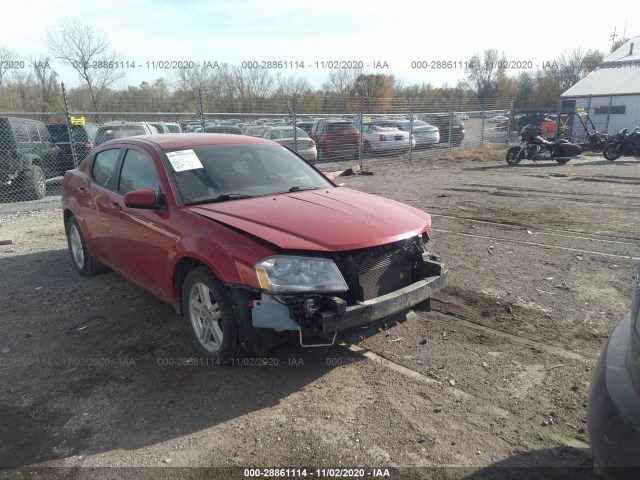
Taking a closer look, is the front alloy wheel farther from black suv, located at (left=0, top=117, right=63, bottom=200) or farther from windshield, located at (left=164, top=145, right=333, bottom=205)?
black suv, located at (left=0, top=117, right=63, bottom=200)

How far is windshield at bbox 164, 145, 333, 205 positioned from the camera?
402cm

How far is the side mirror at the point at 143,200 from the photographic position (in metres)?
3.80

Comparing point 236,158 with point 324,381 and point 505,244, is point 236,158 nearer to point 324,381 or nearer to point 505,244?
point 324,381

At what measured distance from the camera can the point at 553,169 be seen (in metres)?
15.5

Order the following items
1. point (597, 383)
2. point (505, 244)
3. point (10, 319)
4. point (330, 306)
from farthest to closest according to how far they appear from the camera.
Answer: point (505, 244), point (10, 319), point (330, 306), point (597, 383)

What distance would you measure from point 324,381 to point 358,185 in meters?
9.71

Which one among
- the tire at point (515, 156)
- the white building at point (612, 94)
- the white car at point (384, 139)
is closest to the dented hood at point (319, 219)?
the tire at point (515, 156)

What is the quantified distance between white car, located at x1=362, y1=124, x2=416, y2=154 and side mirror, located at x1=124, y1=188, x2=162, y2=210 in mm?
15713

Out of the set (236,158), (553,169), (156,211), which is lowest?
(553,169)

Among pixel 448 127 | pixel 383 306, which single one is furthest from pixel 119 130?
pixel 448 127

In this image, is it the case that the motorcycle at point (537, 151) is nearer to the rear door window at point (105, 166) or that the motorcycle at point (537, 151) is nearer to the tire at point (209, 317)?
the rear door window at point (105, 166)

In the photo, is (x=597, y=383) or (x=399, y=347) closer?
(x=597, y=383)

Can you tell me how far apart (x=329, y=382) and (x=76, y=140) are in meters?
14.2

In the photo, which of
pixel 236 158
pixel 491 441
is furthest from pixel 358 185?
pixel 491 441
